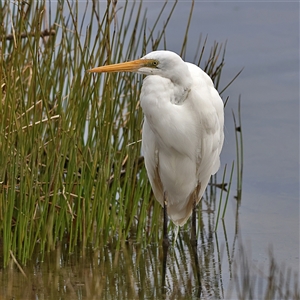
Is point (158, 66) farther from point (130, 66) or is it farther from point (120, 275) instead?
point (120, 275)

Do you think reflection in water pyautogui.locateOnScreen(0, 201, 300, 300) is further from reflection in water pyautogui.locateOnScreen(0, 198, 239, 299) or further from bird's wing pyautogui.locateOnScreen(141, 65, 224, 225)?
bird's wing pyautogui.locateOnScreen(141, 65, 224, 225)

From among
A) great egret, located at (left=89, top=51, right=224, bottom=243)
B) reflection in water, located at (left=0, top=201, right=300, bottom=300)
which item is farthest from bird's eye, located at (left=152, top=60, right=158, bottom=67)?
reflection in water, located at (left=0, top=201, right=300, bottom=300)

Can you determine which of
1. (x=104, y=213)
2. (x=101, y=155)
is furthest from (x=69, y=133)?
(x=104, y=213)

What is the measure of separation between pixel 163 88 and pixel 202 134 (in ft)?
1.16

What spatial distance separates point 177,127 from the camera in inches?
123

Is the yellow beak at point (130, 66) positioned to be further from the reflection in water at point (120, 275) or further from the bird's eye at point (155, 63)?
the reflection in water at point (120, 275)

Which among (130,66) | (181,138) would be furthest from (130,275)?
(130,66)

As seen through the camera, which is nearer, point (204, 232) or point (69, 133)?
point (69, 133)

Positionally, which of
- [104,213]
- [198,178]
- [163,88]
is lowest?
[104,213]

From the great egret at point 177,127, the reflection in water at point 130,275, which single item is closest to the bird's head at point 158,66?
the great egret at point 177,127

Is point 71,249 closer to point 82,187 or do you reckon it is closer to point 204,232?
point 82,187

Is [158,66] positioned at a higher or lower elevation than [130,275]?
higher

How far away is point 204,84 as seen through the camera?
10.2 ft

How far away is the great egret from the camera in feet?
9.71
